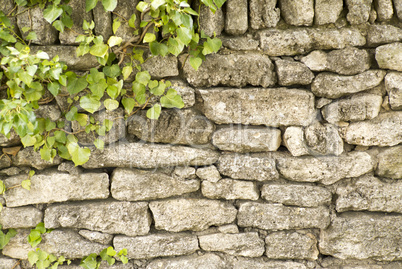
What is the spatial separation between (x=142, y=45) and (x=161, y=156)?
615 millimetres

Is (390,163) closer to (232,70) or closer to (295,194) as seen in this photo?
(295,194)

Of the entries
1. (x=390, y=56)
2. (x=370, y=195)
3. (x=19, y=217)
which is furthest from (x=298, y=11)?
(x=19, y=217)

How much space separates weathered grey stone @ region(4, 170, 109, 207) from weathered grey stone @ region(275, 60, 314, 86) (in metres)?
1.15

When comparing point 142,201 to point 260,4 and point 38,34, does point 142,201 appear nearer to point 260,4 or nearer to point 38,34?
point 38,34

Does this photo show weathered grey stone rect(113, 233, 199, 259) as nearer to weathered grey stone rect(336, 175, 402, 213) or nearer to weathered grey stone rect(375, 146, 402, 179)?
weathered grey stone rect(336, 175, 402, 213)

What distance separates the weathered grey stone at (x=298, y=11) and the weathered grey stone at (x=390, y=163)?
88cm

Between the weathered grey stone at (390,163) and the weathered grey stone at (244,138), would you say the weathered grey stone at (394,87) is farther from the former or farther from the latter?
the weathered grey stone at (244,138)

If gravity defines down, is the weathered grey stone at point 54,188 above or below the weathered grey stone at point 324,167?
below

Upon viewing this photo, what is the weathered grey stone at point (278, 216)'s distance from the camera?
1.81 m

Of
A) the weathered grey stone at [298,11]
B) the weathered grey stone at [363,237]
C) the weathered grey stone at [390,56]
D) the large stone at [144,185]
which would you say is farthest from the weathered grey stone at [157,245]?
the weathered grey stone at [390,56]

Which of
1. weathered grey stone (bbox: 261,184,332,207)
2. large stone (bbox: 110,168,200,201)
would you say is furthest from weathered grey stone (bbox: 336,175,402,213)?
large stone (bbox: 110,168,200,201)

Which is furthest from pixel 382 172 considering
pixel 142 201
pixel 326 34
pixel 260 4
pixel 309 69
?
pixel 142 201

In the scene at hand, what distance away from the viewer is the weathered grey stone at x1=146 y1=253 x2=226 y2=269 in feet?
5.87

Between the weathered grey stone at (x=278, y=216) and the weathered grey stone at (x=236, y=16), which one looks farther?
the weathered grey stone at (x=278, y=216)
